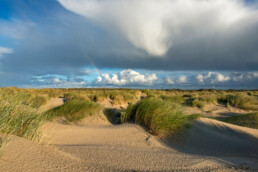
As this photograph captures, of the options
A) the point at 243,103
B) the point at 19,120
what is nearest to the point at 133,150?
the point at 19,120

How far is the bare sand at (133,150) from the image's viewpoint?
2.41 meters

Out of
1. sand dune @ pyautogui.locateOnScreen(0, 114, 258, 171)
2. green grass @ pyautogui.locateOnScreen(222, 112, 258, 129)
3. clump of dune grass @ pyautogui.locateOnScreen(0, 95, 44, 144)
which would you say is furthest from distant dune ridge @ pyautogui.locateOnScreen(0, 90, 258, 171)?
green grass @ pyautogui.locateOnScreen(222, 112, 258, 129)

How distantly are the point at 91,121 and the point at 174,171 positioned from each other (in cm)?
542

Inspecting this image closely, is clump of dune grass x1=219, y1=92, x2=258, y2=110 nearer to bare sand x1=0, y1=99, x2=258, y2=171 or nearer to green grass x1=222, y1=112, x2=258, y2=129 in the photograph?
green grass x1=222, y1=112, x2=258, y2=129

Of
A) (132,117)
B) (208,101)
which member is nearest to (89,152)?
(132,117)

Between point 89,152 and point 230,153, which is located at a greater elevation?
point 89,152

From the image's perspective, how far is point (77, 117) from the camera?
293 inches

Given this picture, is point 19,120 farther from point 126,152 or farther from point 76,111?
point 76,111

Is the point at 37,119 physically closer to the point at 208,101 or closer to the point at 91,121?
the point at 91,121

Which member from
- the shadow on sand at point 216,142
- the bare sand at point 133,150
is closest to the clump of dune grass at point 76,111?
the bare sand at point 133,150

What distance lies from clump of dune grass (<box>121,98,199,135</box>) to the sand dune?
0.30 metres

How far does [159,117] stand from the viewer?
17.3 ft

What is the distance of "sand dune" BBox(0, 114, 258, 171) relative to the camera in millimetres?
2371

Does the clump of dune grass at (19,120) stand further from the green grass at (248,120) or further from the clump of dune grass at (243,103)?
the clump of dune grass at (243,103)
